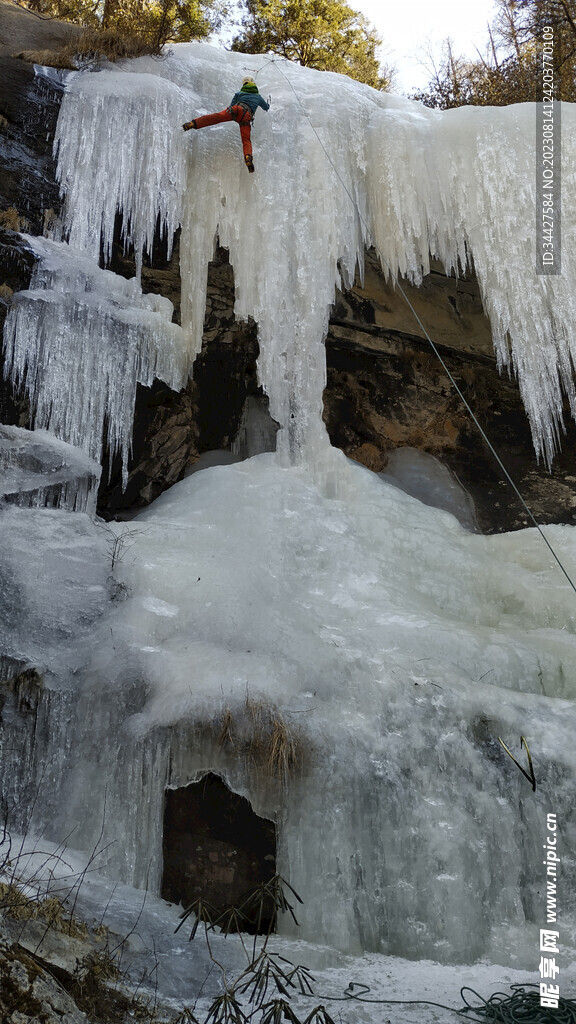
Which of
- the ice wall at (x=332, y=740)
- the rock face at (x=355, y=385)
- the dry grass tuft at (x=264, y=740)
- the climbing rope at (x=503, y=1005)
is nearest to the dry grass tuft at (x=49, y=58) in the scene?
the rock face at (x=355, y=385)

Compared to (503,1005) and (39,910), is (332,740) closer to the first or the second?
(503,1005)

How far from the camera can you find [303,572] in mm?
6352

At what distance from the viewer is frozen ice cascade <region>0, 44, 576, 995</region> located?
4.59 m

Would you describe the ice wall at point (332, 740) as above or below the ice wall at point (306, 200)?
below

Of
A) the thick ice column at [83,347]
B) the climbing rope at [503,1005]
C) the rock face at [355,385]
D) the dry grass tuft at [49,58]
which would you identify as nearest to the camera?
the climbing rope at [503,1005]

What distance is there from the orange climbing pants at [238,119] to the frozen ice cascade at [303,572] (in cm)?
22

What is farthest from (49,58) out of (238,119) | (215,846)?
(215,846)

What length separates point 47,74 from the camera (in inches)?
301

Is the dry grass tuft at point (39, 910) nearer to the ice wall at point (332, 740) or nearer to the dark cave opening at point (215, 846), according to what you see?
the ice wall at point (332, 740)

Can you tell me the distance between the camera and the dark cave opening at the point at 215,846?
15.0 ft

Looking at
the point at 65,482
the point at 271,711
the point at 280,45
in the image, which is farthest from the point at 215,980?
the point at 280,45

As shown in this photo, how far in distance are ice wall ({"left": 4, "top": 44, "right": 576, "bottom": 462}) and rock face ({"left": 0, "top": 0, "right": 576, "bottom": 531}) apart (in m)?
0.35

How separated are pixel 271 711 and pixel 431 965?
1504 mm

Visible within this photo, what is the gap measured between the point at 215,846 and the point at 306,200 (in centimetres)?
574
